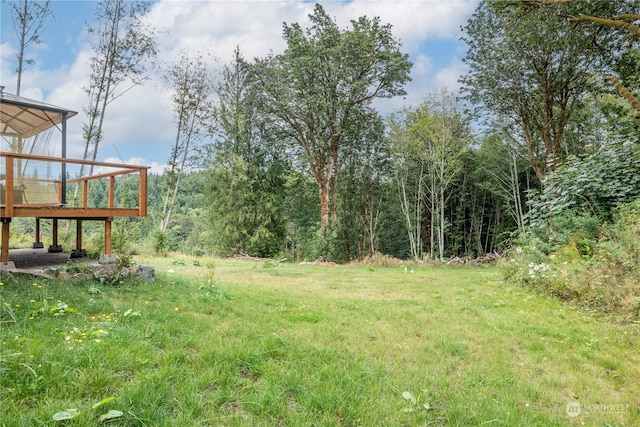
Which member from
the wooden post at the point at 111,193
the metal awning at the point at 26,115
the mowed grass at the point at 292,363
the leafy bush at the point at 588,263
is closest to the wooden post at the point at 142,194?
the wooden post at the point at 111,193

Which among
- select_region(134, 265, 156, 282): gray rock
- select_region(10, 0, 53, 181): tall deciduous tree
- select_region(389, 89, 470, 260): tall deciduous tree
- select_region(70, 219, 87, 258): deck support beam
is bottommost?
select_region(134, 265, 156, 282): gray rock

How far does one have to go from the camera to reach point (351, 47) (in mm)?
11969

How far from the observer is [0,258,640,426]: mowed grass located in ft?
5.99

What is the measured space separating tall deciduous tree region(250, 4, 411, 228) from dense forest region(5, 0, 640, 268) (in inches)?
2.2

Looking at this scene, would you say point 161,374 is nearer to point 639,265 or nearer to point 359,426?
point 359,426

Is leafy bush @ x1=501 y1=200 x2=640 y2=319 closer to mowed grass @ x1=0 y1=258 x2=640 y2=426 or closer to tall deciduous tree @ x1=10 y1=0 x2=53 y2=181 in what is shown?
mowed grass @ x1=0 y1=258 x2=640 y2=426

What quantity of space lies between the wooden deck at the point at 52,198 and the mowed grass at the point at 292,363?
881 millimetres

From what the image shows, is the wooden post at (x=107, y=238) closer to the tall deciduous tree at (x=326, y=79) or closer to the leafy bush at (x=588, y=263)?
the leafy bush at (x=588, y=263)

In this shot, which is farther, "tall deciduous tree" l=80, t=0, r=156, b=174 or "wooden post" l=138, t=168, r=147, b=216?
"tall deciduous tree" l=80, t=0, r=156, b=174

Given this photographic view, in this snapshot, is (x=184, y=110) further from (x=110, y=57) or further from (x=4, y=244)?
(x=4, y=244)

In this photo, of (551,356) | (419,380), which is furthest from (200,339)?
(551,356)

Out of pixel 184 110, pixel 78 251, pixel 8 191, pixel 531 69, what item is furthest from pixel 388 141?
pixel 8 191

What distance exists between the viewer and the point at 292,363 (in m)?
2.40

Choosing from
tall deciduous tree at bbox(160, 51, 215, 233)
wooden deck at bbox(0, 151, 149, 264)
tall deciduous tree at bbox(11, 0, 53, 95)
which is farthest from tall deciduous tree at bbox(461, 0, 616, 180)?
tall deciduous tree at bbox(11, 0, 53, 95)
